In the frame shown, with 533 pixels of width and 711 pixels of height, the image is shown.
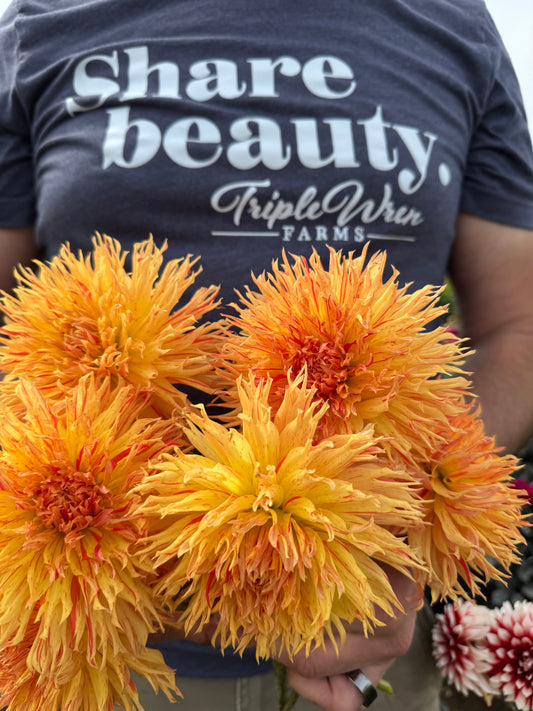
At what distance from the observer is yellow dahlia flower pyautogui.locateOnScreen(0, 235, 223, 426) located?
0.39 metres

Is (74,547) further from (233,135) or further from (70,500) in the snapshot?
(233,135)

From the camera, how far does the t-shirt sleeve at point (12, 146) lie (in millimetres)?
878

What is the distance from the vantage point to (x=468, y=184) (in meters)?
1.01

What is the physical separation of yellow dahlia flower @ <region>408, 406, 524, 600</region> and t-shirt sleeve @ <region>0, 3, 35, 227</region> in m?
0.80

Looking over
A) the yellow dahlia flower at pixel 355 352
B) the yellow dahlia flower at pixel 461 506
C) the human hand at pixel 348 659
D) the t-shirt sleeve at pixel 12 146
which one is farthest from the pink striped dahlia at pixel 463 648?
the t-shirt sleeve at pixel 12 146

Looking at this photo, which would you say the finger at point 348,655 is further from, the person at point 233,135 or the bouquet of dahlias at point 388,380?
the person at point 233,135

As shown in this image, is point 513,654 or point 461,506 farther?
point 513,654

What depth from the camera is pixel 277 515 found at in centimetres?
33

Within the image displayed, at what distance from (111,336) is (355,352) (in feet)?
0.57

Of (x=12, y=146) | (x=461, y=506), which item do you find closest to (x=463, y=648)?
(x=461, y=506)

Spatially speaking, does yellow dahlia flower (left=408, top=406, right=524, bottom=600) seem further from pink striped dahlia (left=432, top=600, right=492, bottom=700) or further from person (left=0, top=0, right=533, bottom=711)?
pink striped dahlia (left=432, top=600, right=492, bottom=700)

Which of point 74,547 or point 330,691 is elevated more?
point 74,547

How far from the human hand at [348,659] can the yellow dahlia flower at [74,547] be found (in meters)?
0.17

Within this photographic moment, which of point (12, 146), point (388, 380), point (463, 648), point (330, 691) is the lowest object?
point (463, 648)
